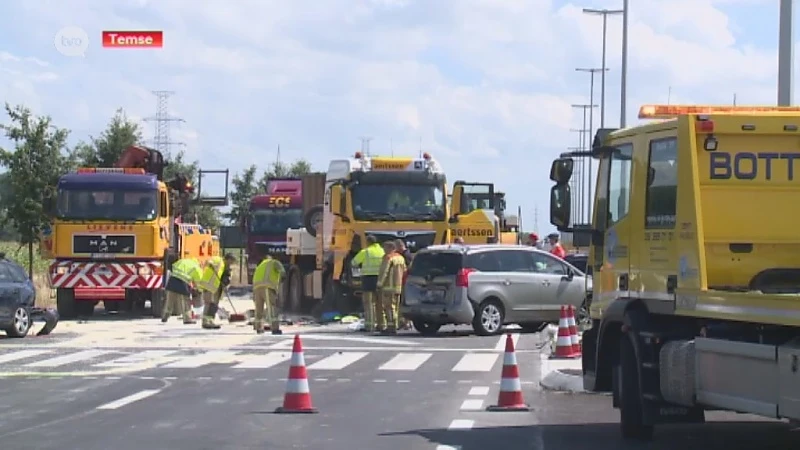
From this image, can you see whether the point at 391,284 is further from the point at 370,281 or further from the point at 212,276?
the point at 212,276

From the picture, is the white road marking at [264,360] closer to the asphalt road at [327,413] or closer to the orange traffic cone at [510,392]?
the asphalt road at [327,413]

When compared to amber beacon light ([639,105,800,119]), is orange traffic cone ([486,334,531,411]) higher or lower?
lower

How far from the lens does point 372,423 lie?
43.2ft

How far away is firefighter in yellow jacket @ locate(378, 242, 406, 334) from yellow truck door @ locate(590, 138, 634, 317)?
1293 cm

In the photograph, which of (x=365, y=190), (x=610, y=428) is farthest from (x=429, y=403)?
(x=365, y=190)

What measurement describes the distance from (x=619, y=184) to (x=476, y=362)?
800cm

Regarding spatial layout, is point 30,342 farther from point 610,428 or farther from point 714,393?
point 714,393

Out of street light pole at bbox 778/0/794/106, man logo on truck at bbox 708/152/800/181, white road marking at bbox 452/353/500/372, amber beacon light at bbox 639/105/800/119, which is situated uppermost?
street light pole at bbox 778/0/794/106

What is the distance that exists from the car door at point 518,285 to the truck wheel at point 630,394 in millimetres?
12972

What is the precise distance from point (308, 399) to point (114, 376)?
15.0ft

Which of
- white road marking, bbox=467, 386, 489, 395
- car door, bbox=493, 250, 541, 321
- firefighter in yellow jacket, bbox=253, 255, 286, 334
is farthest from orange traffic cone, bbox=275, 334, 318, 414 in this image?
firefighter in yellow jacket, bbox=253, 255, 286, 334

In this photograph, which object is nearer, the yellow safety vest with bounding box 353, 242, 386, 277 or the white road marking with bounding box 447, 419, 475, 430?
the white road marking with bounding box 447, 419, 475, 430

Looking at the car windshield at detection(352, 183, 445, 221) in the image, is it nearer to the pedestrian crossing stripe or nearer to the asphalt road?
the pedestrian crossing stripe

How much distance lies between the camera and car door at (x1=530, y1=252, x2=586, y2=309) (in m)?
25.2
